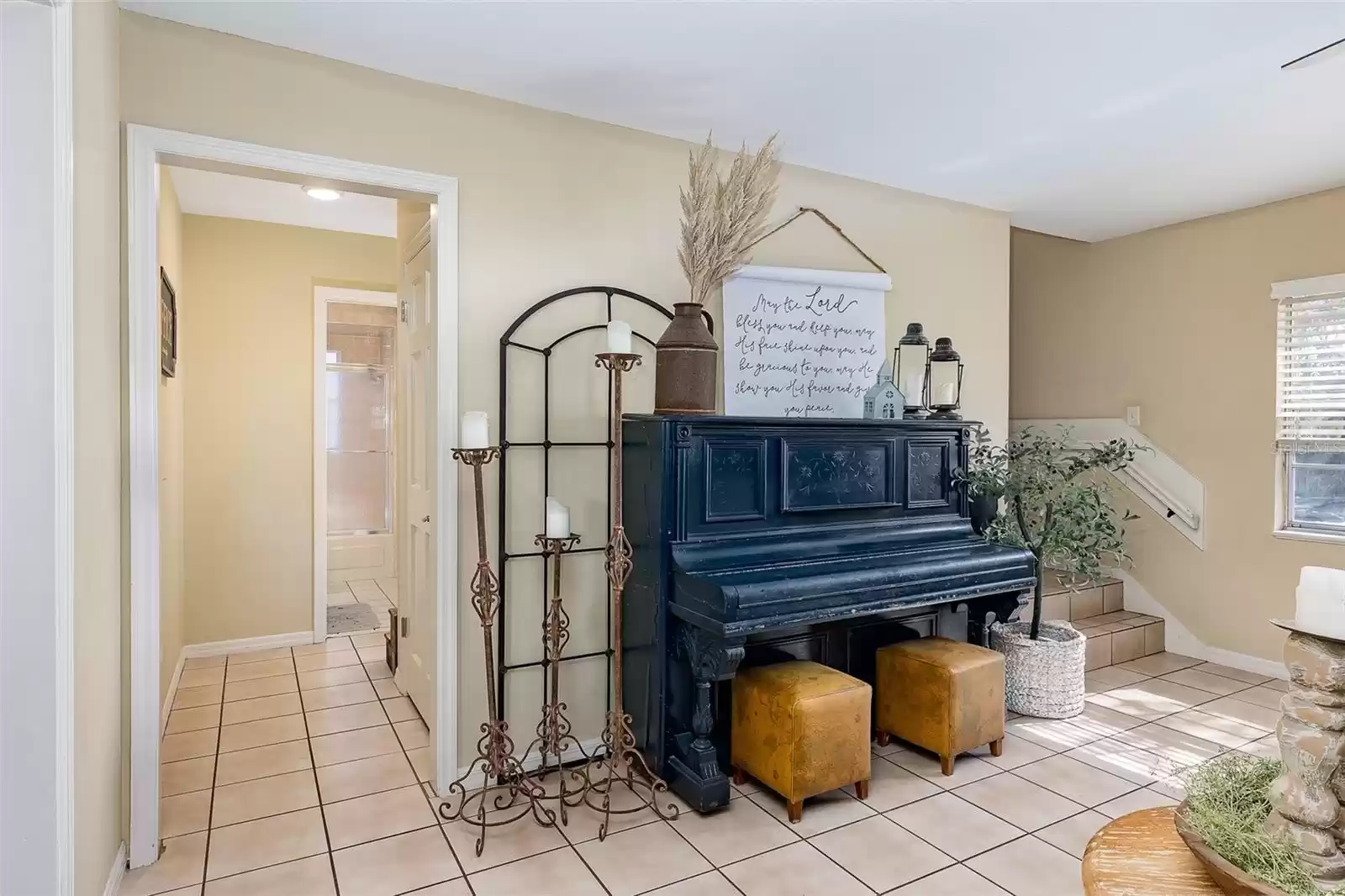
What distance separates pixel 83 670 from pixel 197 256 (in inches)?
128

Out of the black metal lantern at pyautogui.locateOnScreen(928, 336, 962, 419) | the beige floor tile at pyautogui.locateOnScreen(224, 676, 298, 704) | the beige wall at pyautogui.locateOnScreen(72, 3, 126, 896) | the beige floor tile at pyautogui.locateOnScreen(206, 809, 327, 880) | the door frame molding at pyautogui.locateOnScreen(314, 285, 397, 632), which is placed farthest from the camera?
the door frame molding at pyautogui.locateOnScreen(314, 285, 397, 632)

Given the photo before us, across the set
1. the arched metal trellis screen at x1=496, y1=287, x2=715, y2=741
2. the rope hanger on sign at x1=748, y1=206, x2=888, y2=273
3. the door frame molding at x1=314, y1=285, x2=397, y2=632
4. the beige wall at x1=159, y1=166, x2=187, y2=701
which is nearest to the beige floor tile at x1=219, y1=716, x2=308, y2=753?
the beige wall at x1=159, y1=166, x2=187, y2=701

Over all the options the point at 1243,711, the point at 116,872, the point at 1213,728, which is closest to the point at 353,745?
the point at 116,872

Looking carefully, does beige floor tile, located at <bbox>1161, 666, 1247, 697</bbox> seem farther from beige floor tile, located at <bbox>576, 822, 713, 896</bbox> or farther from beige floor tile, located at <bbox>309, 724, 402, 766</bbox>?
beige floor tile, located at <bbox>309, 724, 402, 766</bbox>

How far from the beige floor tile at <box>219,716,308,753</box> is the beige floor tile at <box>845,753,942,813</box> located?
2299mm

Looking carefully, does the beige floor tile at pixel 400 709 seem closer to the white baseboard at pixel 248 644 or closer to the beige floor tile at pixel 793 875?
the white baseboard at pixel 248 644

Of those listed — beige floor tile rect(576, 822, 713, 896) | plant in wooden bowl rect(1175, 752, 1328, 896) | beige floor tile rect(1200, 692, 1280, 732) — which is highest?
plant in wooden bowl rect(1175, 752, 1328, 896)

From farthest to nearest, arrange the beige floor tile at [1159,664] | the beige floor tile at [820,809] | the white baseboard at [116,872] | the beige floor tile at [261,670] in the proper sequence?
the beige floor tile at [1159,664] < the beige floor tile at [261,670] < the beige floor tile at [820,809] < the white baseboard at [116,872]

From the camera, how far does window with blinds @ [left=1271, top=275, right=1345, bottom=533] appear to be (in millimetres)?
3674

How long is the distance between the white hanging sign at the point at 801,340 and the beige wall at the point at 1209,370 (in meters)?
1.94

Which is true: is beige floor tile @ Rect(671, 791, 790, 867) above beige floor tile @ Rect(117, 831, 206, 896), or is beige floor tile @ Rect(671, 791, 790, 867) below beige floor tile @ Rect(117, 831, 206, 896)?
above

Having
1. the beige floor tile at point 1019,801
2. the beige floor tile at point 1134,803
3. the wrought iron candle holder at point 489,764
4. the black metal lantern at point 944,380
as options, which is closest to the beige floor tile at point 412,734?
the wrought iron candle holder at point 489,764

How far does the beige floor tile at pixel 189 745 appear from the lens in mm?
2938

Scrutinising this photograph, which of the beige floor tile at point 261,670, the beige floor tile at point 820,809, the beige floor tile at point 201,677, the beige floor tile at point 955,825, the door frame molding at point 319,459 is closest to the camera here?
the beige floor tile at point 955,825
